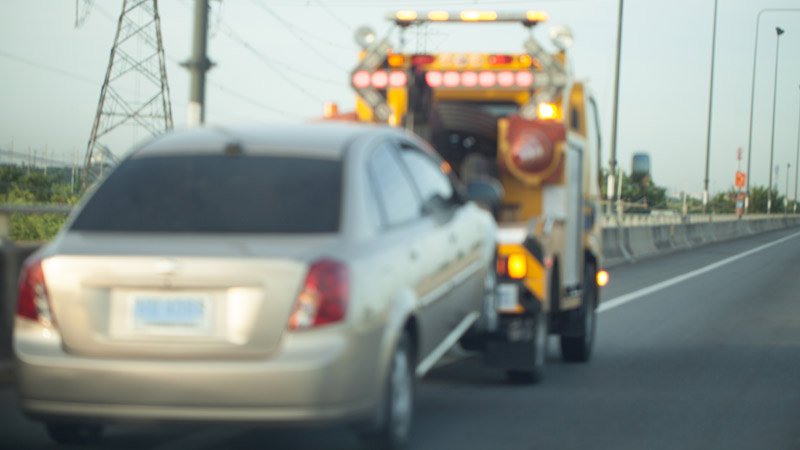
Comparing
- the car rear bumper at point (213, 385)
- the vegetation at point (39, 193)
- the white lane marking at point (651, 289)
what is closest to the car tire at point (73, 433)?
the car rear bumper at point (213, 385)

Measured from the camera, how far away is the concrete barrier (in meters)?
32.5

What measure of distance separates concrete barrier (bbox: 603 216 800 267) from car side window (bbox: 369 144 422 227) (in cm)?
2367

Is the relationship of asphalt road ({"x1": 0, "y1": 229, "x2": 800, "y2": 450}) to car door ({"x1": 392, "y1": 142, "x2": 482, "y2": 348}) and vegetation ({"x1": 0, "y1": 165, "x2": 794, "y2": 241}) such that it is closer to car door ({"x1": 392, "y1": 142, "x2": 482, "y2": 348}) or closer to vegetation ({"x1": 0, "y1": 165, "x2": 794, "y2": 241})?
car door ({"x1": 392, "y1": 142, "x2": 482, "y2": 348})

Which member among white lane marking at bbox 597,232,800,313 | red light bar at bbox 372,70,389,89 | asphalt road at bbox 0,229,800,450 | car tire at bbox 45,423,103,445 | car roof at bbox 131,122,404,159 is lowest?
white lane marking at bbox 597,232,800,313

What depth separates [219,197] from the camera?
6852 millimetres

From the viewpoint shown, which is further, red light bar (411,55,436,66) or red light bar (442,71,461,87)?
red light bar (411,55,436,66)

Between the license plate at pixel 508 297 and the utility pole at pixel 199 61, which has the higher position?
the utility pole at pixel 199 61

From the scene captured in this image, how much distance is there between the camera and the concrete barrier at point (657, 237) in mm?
32469

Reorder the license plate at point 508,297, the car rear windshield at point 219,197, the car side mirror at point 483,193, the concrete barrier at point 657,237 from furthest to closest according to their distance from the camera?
1. the concrete barrier at point 657,237
2. the license plate at point 508,297
3. the car side mirror at point 483,193
4. the car rear windshield at point 219,197

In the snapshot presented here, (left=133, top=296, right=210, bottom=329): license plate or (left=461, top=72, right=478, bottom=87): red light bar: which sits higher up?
(left=461, top=72, right=478, bottom=87): red light bar

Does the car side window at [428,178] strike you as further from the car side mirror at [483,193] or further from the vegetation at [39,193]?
the vegetation at [39,193]

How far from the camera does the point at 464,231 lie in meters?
8.57

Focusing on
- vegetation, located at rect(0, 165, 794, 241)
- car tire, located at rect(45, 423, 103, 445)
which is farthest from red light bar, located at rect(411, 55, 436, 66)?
car tire, located at rect(45, 423, 103, 445)

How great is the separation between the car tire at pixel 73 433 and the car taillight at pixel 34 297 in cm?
107
